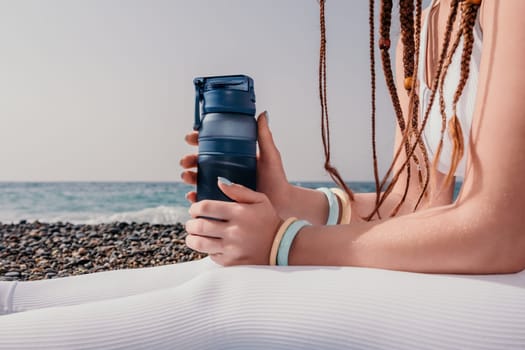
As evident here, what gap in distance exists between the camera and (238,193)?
1458mm

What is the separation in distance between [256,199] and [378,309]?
486 mm

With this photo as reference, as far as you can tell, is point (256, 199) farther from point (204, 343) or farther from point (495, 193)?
point (495, 193)

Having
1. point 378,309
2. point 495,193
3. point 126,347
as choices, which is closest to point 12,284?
point 126,347

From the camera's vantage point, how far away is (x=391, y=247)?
4.29ft

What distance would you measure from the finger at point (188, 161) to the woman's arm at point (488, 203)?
2.27 ft

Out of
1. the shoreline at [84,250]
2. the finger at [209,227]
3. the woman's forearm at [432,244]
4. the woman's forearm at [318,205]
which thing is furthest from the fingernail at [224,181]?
the shoreline at [84,250]

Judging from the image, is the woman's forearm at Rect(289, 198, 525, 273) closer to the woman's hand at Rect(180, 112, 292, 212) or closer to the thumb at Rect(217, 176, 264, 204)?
the thumb at Rect(217, 176, 264, 204)

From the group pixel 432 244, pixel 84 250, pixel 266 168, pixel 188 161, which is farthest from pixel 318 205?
pixel 84 250

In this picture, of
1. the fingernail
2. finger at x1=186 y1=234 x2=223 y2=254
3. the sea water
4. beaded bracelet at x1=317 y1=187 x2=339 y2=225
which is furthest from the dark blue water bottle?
the sea water

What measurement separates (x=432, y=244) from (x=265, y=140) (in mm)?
673

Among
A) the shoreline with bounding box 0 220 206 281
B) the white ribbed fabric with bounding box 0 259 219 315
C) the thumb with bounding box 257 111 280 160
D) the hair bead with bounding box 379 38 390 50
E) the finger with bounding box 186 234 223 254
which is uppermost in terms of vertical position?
the hair bead with bounding box 379 38 390 50

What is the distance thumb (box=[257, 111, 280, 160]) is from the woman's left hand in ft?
0.97

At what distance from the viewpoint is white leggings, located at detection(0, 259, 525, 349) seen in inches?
43.2

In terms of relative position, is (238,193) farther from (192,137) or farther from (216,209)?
(192,137)
